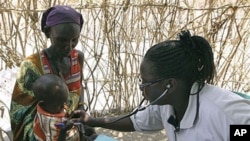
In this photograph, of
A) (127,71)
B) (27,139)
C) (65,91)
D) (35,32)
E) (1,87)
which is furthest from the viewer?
(127,71)

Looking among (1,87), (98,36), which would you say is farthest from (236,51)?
(1,87)

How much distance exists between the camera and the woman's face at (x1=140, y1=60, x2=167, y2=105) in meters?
1.61

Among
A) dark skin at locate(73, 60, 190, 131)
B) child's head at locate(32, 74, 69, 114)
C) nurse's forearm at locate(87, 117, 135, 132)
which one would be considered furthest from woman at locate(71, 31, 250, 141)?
child's head at locate(32, 74, 69, 114)

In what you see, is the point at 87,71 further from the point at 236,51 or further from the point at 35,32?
the point at 236,51

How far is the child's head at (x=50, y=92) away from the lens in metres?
1.93

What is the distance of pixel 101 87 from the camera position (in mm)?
3594

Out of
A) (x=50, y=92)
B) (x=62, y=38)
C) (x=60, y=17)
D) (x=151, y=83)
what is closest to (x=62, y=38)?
(x=62, y=38)

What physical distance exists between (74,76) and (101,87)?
4.49ft

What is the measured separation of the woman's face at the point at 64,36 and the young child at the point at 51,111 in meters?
0.16

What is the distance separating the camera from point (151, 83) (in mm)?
1613

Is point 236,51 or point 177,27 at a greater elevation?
point 177,27

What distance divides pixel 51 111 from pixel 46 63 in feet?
0.87

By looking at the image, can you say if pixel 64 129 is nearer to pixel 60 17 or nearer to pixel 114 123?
pixel 114 123

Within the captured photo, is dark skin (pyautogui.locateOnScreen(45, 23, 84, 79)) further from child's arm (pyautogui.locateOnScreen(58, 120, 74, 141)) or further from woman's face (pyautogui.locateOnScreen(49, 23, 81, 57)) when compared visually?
child's arm (pyautogui.locateOnScreen(58, 120, 74, 141))
